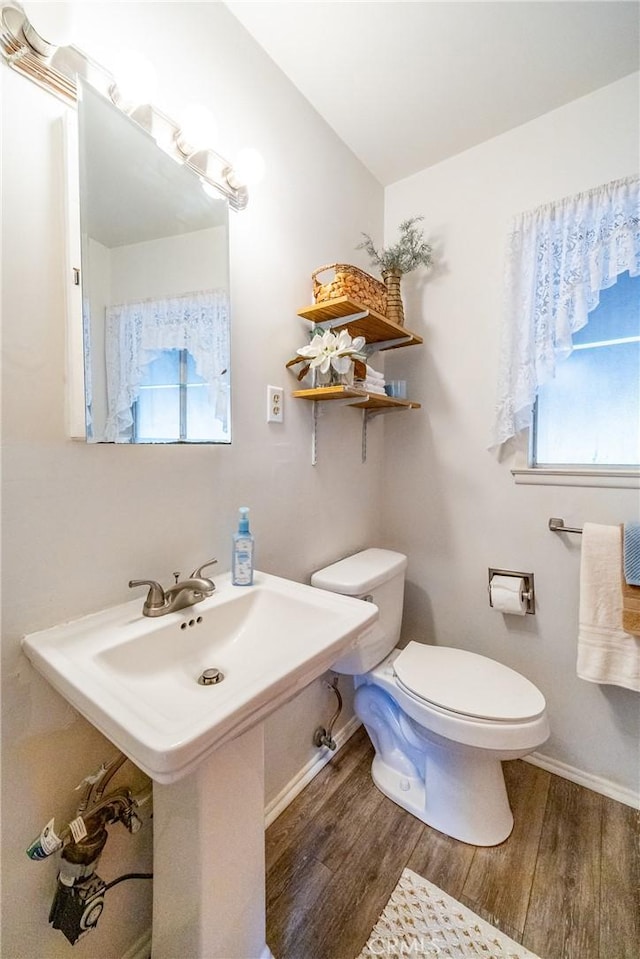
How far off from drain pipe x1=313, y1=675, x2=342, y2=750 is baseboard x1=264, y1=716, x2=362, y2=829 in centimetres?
4

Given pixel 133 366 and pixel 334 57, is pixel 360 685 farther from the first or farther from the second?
pixel 334 57

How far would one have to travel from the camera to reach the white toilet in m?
1.10

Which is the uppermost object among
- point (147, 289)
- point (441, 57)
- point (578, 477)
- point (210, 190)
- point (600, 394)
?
point (441, 57)

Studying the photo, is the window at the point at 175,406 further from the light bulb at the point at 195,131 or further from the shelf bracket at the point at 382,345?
the shelf bracket at the point at 382,345

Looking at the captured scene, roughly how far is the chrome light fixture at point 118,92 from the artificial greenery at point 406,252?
658mm

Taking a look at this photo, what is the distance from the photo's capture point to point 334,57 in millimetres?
1190

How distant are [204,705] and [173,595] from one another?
1.16ft

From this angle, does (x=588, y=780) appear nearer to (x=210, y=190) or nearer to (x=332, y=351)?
(x=332, y=351)

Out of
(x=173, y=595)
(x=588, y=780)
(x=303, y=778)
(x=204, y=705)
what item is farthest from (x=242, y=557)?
(x=588, y=780)

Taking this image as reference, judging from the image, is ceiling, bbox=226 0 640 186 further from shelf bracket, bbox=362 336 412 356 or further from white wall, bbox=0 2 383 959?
shelf bracket, bbox=362 336 412 356

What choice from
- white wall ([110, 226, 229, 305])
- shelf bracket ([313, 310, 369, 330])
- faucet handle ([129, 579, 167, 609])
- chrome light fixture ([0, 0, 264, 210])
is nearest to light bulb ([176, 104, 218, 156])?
chrome light fixture ([0, 0, 264, 210])

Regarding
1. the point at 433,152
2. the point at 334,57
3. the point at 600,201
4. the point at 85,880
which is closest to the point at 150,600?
the point at 85,880

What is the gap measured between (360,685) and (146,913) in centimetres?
84

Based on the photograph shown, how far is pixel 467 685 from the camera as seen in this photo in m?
1.22
